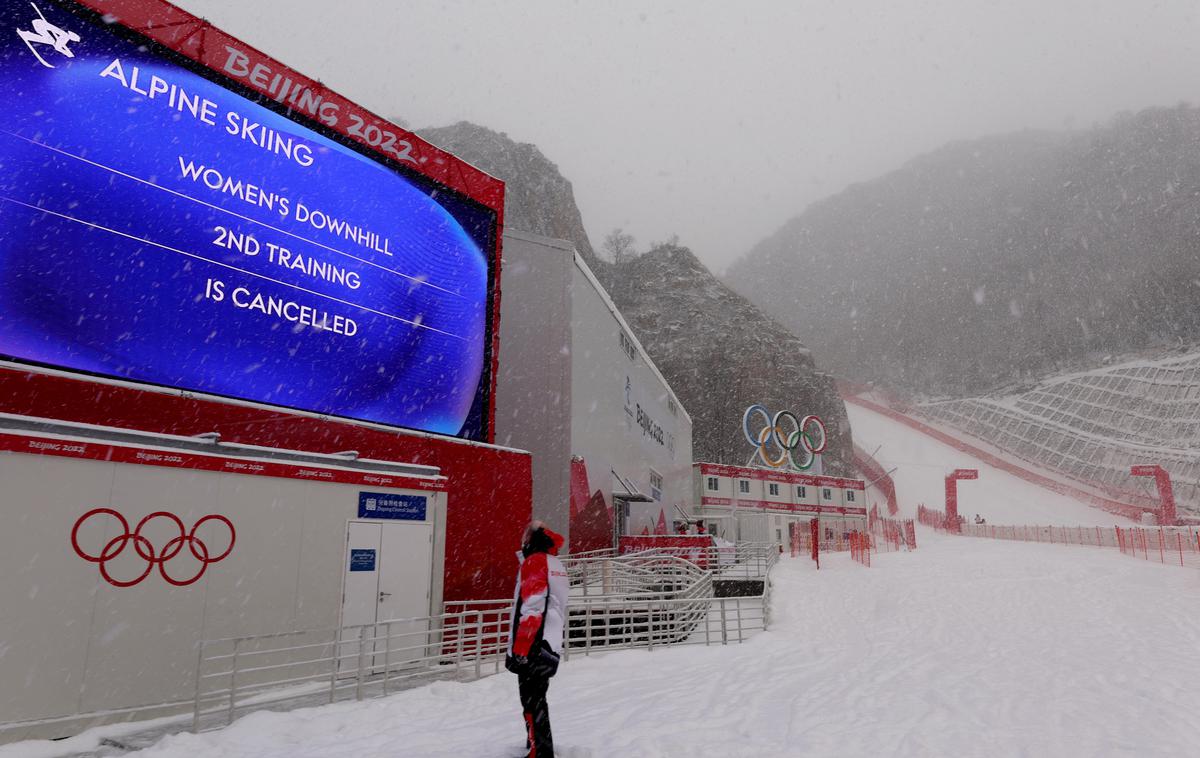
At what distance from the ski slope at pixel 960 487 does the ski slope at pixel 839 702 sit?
162ft

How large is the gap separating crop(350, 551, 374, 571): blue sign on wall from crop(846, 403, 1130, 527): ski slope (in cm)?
6024

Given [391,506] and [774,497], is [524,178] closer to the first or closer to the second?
[774,497]

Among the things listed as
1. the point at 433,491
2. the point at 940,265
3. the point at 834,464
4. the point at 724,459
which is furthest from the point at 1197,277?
the point at 433,491

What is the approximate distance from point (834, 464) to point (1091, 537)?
1251 inches

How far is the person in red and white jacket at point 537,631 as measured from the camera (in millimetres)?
4809

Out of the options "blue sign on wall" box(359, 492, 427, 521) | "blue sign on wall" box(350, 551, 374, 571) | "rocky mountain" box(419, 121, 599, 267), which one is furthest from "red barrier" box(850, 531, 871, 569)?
"rocky mountain" box(419, 121, 599, 267)

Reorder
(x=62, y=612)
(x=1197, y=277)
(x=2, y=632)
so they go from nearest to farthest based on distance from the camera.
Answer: (x=2, y=632) → (x=62, y=612) → (x=1197, y=277)

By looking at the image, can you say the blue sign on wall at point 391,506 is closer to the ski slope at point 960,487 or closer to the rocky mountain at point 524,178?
the rocky mountain at point 524,178

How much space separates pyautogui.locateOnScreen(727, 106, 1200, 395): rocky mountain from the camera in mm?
125625

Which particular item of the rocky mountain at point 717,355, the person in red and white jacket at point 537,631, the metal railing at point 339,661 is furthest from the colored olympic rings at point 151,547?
the rocky mountain at point 717,355

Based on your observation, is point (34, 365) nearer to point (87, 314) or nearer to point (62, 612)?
point (87, 314)

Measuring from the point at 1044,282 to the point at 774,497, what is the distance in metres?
131

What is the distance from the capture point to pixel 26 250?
9203 mm

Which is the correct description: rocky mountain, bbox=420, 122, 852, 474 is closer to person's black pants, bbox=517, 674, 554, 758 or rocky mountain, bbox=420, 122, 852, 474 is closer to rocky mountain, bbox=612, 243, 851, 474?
rocky mountain, bbox=612, 243, 851, 474
